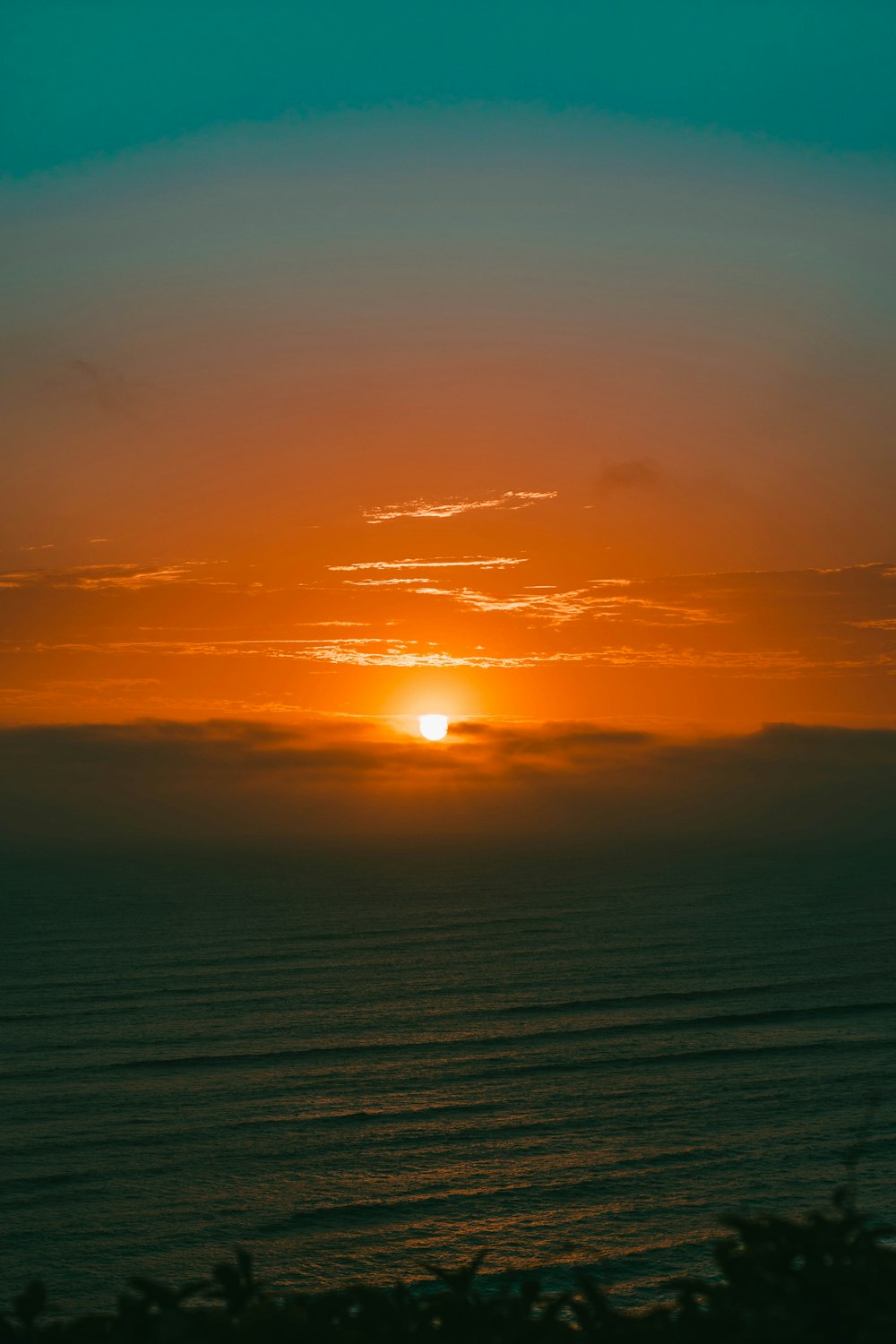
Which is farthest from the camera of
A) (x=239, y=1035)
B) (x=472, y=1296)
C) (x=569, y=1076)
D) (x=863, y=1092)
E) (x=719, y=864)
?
(x=719, y=864)

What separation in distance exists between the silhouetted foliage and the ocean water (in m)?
17.0

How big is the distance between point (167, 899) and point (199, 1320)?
118824 millimetres

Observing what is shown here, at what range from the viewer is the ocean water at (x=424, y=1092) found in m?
32.6

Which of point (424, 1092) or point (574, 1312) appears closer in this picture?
point (574, 1312)

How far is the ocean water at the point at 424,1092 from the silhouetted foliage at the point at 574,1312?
55.8 feet

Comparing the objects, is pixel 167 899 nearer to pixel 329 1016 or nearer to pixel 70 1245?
pixel 329 1016

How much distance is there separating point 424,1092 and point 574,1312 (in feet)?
144

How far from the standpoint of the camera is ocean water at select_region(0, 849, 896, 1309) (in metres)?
32.6

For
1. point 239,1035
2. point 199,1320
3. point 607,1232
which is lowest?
point 607,1232

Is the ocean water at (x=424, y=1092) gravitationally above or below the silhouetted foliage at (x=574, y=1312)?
below

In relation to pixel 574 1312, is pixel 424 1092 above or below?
below

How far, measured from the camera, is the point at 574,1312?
5094 mm

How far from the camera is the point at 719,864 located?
159125mm

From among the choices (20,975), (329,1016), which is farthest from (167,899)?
(329,1016)
